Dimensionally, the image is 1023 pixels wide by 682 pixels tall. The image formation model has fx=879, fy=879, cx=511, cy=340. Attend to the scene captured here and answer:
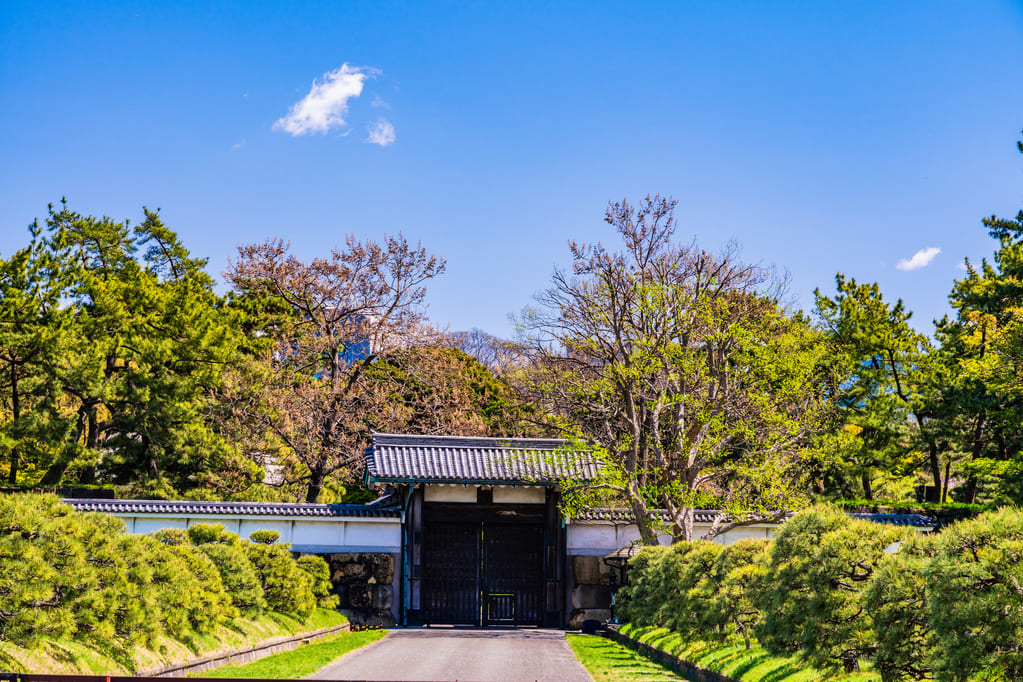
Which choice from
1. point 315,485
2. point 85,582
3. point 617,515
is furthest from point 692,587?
point 315,485

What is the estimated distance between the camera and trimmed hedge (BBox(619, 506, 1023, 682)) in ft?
18.0

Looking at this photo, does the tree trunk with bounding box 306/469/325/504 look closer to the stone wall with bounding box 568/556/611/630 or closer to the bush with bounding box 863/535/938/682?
the stone wall with bounding box 568/556/611/630

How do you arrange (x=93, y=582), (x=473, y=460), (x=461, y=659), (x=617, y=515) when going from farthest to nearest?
1. (x=473, y=460)
2. (x=617, y=515)
3. (x=461, y=659)
4. (x=93, y=582)

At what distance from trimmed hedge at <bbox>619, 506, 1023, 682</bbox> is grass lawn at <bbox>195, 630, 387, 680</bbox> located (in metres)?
5.12

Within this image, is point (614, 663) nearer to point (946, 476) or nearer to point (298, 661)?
point (298, 661)

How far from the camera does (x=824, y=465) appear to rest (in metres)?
26.5

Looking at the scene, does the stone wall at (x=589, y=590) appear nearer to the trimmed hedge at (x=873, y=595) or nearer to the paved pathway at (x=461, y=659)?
the paved pathway at (x=461, y=659)

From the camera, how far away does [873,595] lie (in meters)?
6.69

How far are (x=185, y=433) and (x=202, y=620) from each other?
15.1 meters

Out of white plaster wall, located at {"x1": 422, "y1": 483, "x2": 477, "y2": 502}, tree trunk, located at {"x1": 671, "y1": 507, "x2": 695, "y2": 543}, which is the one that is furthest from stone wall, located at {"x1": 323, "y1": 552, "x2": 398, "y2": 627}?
tree trunk, located at {"x1": 671, "y1": 507, "x2": 695, "y2": 543}

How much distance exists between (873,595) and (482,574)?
15690 millimetres

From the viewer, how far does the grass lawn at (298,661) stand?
34.6 ft

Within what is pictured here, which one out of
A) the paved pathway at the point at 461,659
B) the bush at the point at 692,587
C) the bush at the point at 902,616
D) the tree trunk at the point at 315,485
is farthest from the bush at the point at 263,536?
the bush at the point at 902,616

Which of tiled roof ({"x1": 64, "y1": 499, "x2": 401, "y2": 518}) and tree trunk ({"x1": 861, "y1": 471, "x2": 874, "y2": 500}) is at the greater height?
tree trunk ({"x1": 861, "y1": 471, "x2": 874, "y2": 500})
